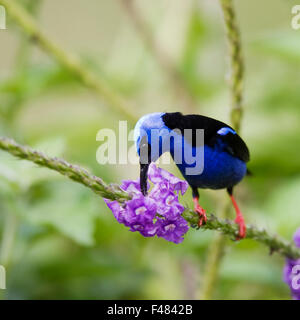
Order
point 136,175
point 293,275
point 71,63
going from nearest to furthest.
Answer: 1. point 293,275
2. point 71,63
3. point 136,175

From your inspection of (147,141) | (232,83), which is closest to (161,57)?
(232,83)

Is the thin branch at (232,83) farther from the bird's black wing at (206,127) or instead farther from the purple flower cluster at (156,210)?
the purple flower cluster at (156,210)

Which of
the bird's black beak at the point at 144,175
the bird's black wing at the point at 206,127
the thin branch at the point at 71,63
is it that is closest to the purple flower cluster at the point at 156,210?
the bird's black beak at the point at 144,175

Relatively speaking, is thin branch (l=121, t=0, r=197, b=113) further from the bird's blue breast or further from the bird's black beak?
the bird's black beak

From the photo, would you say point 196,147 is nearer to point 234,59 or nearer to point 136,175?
point 234,59

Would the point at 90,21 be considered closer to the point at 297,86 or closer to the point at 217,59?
the point at 217,59
